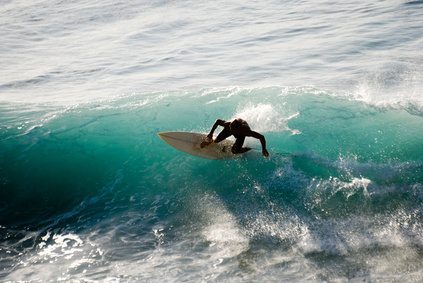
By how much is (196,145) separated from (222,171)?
87 centimetres

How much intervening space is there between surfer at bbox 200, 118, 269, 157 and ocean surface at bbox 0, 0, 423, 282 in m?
0.50

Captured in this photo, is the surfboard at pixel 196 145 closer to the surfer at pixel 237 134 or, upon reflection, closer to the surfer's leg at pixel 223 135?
the surfer at pixel 237 134

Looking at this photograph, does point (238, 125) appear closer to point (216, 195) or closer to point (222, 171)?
point (222, 171)

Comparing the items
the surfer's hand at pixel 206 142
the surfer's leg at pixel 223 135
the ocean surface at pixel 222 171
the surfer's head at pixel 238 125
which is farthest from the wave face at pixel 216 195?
the surfer's head at pixel 238 125

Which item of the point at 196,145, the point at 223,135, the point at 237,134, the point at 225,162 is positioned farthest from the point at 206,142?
the point at 237,134

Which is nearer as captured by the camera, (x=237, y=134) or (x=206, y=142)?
(x=237, y=134)

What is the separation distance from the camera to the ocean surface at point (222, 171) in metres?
7.56

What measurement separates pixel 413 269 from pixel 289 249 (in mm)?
1976

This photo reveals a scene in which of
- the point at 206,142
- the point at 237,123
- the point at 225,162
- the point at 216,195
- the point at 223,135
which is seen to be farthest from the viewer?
the point at 225,162

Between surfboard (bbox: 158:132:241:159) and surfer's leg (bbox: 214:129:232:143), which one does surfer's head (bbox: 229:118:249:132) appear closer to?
surfer's leg (bbox: 214:129:232:143)

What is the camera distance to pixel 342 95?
42.3 ft

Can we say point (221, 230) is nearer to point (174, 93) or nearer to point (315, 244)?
point (315, 244)

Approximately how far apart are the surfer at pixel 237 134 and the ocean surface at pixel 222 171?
50cm

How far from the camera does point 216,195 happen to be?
9.39 meters
